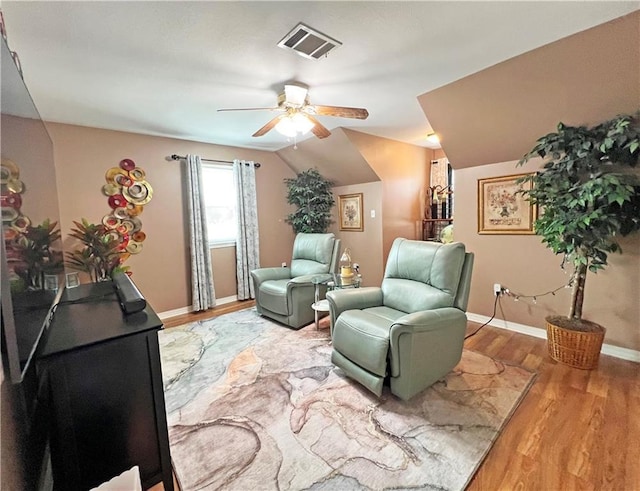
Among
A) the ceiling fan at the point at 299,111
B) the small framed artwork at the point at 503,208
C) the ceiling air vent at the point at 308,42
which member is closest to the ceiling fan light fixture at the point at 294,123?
the ceiling fan at the point at 299,111

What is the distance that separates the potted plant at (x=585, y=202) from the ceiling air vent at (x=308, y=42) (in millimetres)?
1856

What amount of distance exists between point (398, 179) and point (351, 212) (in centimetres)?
87

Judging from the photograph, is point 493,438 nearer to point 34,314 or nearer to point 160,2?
point 34,314

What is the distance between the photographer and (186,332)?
3215 millimetres

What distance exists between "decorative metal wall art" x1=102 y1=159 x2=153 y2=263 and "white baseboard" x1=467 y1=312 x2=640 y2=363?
4.10 metres

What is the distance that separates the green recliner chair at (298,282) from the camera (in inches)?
Answer: 124

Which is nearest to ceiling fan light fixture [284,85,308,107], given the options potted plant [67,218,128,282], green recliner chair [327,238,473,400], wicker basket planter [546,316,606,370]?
green recliner chair [327,238,473,400]

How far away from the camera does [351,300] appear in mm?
2393

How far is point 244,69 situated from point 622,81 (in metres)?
2.62

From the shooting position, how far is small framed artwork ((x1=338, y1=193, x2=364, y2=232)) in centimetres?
449

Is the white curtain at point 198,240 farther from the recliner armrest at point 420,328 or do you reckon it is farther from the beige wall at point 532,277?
the beige wall at point 532,277

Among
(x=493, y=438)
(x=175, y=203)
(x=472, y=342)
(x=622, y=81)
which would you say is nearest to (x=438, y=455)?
(x=493, y=438)

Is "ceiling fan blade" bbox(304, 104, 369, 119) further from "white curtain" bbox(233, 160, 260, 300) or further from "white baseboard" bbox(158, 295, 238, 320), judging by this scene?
"white baseboard" bbox(158, 295, 238, 320)

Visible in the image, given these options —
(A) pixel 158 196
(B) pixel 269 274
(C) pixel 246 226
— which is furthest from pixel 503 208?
(A) pixel 158 196
